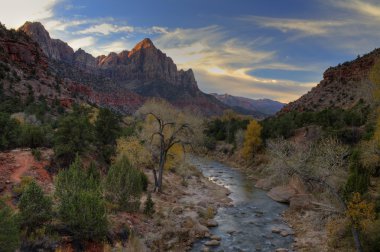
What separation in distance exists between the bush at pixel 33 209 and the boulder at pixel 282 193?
2554 cm

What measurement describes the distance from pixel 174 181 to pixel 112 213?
60.3 feet

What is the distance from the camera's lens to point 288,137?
2322 inches

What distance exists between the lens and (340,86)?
303 feet

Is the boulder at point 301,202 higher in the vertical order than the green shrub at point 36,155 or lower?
lower

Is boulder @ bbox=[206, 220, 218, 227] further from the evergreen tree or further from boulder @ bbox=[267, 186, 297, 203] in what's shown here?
the evergreen tree

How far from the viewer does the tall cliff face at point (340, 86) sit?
270 feet

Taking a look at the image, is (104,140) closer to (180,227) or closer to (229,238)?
(180,227)

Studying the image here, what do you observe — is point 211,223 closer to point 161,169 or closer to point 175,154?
point 161,169

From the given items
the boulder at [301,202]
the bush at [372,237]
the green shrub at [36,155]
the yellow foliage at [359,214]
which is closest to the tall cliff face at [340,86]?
the boulder at [301,202]

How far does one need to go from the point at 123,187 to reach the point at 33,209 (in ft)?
26.4

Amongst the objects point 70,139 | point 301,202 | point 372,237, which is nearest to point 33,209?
point 70,139

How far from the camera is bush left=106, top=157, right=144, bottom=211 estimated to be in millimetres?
23500

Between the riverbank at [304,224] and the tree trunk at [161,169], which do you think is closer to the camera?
the riverbank at [304,224]

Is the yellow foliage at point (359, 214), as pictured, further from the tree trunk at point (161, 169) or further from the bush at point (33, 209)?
the tree trunk at point (161, 169)
